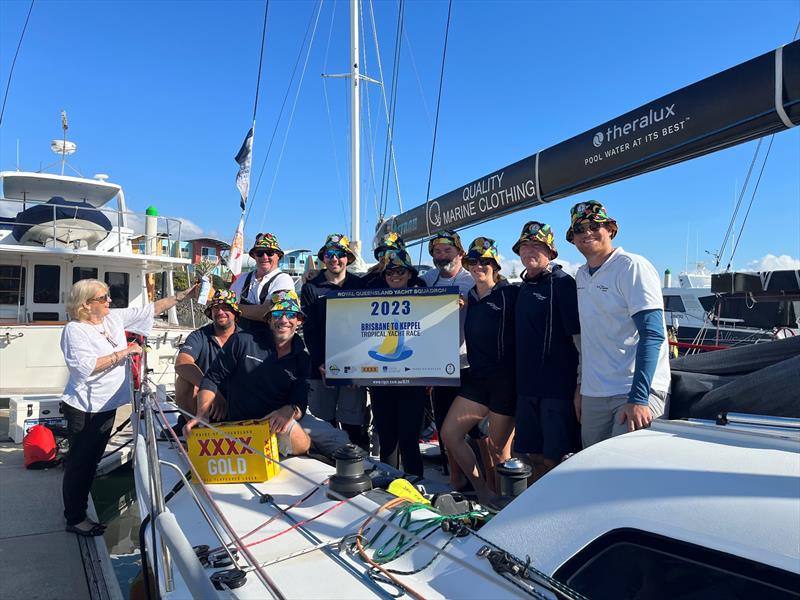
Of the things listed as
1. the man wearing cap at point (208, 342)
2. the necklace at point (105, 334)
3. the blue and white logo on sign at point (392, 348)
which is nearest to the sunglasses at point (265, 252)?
the man wearing cap at point (208, 342)

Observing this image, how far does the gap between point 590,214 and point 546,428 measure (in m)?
1.20

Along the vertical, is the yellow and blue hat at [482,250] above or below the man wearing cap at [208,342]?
above

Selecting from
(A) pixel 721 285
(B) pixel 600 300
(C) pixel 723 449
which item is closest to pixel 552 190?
(B) pixel 600 300

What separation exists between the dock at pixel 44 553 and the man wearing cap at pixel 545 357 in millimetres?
2882

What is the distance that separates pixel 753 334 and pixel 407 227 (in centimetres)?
1036

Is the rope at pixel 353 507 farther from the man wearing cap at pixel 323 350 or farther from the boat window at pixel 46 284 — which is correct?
the boat window at pixel 46 284

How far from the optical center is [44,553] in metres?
4.27

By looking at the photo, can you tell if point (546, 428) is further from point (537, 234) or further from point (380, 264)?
point (380, 264)

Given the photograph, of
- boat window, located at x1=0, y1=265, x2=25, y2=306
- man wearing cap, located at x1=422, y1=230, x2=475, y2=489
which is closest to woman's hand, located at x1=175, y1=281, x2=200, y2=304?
man wearing cap, located at x1=422, y1=230, x2=475, y2=489

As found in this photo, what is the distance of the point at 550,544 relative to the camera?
173cm

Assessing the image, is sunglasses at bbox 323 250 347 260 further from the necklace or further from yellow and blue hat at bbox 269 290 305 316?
the necklace

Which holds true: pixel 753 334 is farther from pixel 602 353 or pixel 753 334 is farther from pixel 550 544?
pixel 550 544

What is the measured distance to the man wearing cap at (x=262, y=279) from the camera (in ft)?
15.0

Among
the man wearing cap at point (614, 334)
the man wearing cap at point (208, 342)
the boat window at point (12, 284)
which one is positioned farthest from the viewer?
the boat window at point (12, 284)
